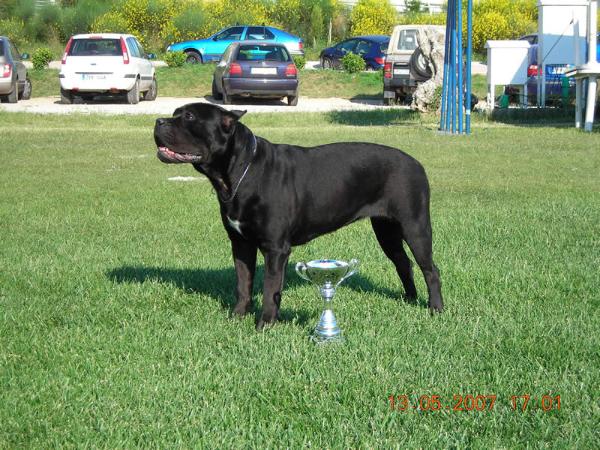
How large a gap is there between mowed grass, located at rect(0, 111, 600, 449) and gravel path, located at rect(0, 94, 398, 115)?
13632 millimetres

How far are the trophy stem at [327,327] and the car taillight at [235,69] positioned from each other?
68.3 feet

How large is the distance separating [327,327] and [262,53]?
2224 centimetres

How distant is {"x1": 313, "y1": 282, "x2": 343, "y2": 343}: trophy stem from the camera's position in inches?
186

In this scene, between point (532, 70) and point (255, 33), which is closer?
point (532, 70)

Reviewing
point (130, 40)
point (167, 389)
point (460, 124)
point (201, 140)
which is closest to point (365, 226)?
point (201, 140)

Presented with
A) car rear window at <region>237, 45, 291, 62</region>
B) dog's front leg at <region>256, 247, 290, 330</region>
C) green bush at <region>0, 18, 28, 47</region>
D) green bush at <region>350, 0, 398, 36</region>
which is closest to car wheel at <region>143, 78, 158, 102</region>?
car rear window at <region>237, 45, 291, 62</region>

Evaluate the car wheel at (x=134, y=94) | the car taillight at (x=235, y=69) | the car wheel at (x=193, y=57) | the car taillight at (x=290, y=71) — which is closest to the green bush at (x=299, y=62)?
the car wheel at (x=193, y=57)

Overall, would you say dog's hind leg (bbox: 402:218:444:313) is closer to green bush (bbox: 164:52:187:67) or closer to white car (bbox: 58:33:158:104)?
white car (bbox: 58:33:158:104)

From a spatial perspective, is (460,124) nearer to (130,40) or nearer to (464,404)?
(130,40)

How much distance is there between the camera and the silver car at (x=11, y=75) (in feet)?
80.0

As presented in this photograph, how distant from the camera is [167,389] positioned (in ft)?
13.6

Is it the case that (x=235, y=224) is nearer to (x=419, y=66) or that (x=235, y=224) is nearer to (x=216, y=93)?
(x=419, y=66)

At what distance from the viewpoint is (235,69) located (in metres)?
25.0
